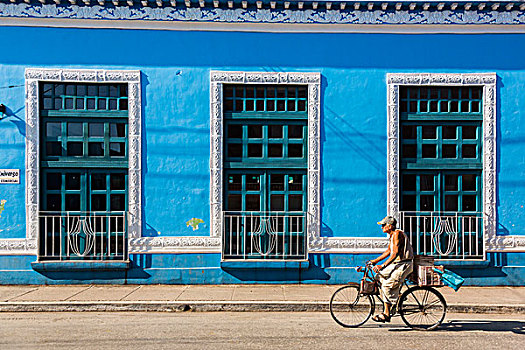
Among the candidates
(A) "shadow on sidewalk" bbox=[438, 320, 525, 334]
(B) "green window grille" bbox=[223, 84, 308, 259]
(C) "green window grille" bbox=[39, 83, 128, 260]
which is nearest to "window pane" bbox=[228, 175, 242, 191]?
(B) "green window grille" bbox=[223, 84, 308, 259]

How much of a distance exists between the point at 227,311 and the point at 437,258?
437 cm

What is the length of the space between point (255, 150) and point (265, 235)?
171cm

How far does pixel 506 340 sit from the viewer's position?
5.83 meters

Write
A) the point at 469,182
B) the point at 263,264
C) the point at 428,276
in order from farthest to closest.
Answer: the point at 469,182, the point at 263,264, the point at 428,276

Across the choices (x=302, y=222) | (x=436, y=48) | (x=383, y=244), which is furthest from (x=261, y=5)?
(x=383, y=244)

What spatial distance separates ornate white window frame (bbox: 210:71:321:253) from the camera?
886cm

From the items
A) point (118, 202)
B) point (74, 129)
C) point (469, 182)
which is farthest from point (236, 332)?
point (469, 182)

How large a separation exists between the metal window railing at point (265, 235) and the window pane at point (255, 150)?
3.81ft

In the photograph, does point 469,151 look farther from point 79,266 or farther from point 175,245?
point 79,266

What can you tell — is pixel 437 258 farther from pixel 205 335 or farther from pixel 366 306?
pixel 205 335

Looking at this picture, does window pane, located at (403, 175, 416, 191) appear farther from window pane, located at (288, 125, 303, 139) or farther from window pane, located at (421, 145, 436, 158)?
window pane, located at (288, 125, 303, 139)

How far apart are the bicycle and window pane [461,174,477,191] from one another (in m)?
3.63

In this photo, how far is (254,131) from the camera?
9.06m

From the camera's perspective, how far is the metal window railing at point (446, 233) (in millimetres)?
8906
